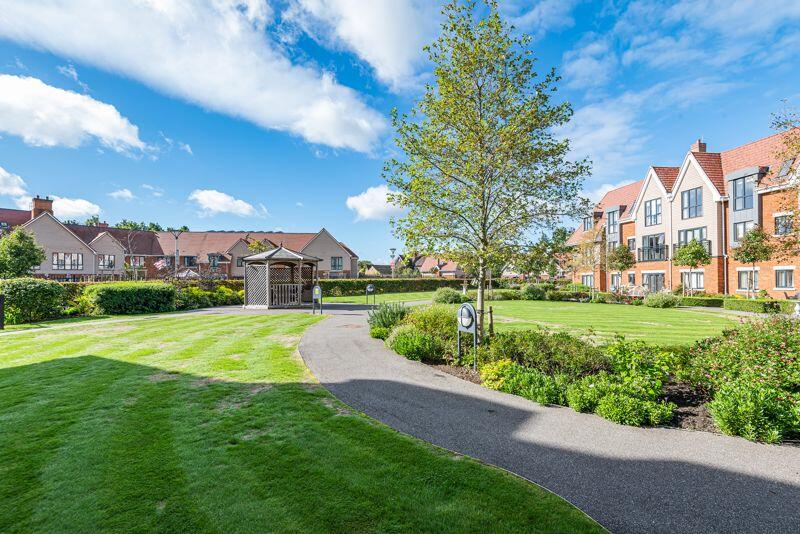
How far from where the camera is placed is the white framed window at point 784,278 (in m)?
27.1

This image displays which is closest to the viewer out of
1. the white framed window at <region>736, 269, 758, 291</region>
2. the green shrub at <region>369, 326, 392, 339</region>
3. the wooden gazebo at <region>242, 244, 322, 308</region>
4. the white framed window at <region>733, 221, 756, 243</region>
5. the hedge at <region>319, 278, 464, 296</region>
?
the green shrub at <region>369, 326, 392, 339</region>

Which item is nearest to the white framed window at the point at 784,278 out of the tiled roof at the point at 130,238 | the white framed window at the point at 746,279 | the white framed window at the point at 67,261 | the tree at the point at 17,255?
the white framed window at the point at 746,279

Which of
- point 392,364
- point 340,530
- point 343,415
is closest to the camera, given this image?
point 340,530

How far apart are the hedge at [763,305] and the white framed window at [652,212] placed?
1632cm

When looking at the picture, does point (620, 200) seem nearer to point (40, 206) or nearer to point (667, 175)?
point (667, 175)

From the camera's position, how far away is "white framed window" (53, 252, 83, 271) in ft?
153

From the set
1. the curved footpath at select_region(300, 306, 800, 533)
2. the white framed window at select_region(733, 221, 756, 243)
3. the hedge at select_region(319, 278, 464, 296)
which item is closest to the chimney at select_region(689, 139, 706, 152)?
the white framed window at select_region(733, 221, 756, 243)

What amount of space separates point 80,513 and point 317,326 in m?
12.2

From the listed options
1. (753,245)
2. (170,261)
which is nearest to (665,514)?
(753,245)

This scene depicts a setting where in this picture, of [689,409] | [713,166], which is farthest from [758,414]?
[713,166]

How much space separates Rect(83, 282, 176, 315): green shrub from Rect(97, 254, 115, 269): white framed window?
123ft

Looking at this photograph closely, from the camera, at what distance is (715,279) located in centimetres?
3219

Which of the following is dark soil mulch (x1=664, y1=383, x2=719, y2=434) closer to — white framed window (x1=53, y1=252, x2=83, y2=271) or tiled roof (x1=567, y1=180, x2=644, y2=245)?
tiled roof (x1=567, y1=180, x2=644, y2=245)

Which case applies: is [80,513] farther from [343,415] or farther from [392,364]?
[392,364]
